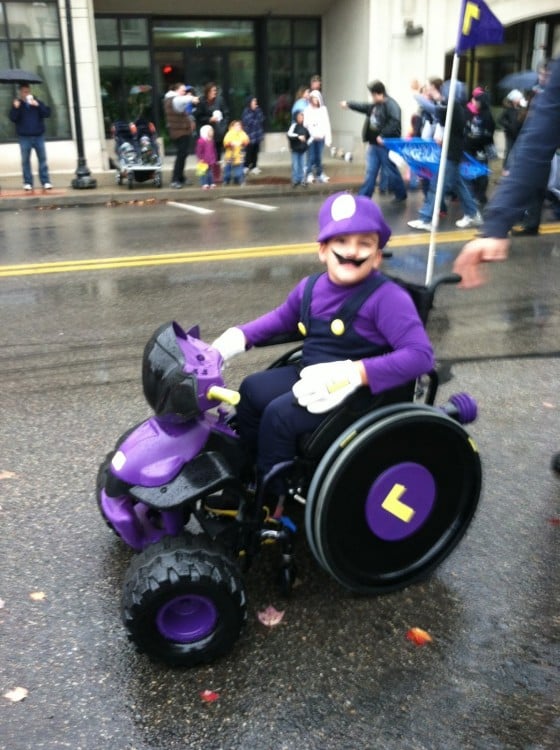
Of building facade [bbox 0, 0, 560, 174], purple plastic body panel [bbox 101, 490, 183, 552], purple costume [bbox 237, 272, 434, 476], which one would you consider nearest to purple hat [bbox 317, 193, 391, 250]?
purple costume [bbox 237, 272, 434, 476]

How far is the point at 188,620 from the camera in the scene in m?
2.45

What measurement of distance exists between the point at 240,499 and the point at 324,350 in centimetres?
62

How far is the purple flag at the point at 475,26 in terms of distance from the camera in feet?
25.0

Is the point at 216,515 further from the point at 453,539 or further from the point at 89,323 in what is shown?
the point at 89,323

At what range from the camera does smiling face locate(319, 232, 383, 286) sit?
2.65 metres

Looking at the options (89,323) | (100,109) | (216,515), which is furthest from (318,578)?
(100,109)

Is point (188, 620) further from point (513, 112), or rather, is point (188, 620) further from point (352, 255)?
point (513, 112)

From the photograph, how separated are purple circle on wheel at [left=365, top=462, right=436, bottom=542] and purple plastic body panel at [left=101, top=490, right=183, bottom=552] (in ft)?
2.21

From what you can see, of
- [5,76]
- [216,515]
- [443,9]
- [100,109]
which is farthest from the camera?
[443,9]

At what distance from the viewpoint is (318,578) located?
2.91 m

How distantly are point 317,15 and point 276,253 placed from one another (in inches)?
594

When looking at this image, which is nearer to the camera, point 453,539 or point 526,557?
point 453,539

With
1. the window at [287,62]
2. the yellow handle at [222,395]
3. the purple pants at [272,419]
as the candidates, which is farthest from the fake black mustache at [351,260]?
the window at [287,62]

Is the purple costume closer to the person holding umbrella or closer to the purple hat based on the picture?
the purple hat
